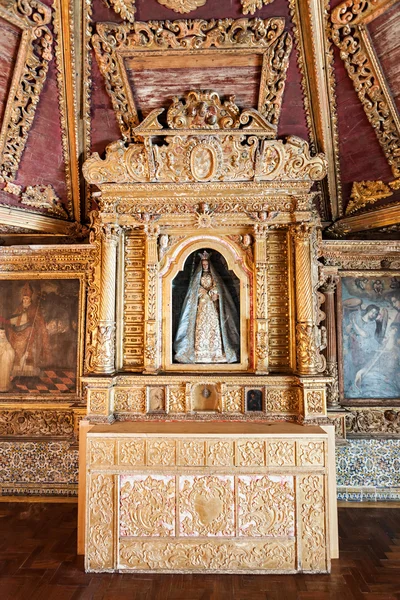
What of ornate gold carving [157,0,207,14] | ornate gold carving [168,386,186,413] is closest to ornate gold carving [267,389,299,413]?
ornate gold carving [168,386,186,413]

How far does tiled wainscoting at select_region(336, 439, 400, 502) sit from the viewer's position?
5160 millimetres

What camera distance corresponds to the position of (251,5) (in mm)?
3914

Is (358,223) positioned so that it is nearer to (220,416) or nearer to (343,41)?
(343,41)

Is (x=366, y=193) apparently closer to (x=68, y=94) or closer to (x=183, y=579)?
(x=68, y=94)

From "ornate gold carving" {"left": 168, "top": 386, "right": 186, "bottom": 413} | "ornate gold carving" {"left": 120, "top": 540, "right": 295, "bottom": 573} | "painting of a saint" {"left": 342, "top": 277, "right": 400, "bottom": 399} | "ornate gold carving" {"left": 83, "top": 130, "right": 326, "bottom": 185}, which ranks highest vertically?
"ornate gold carving" {"left": 83, "top": 130, "right": 326, "bottom": 185}

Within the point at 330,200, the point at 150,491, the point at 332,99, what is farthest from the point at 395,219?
the point at 150,491

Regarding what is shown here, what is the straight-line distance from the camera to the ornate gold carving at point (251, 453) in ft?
12.5

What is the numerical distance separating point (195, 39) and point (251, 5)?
68 cm

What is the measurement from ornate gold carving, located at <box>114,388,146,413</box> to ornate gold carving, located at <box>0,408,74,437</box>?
4.28ft

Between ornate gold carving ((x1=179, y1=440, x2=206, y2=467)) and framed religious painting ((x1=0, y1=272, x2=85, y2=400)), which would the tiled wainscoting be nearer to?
ornate gold carving ((x1=179, y1=440, x2=206, y2=467))

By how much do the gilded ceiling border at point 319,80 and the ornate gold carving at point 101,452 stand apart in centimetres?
441

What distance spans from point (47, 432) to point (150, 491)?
7.93 ft

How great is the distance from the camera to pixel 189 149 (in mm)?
4586

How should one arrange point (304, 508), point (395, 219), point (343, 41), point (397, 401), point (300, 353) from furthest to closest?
1. point (397, 401)
2. point (395, 219)
3. point (300, 353)
4. point (343, 41)
5. point (304, 508)
